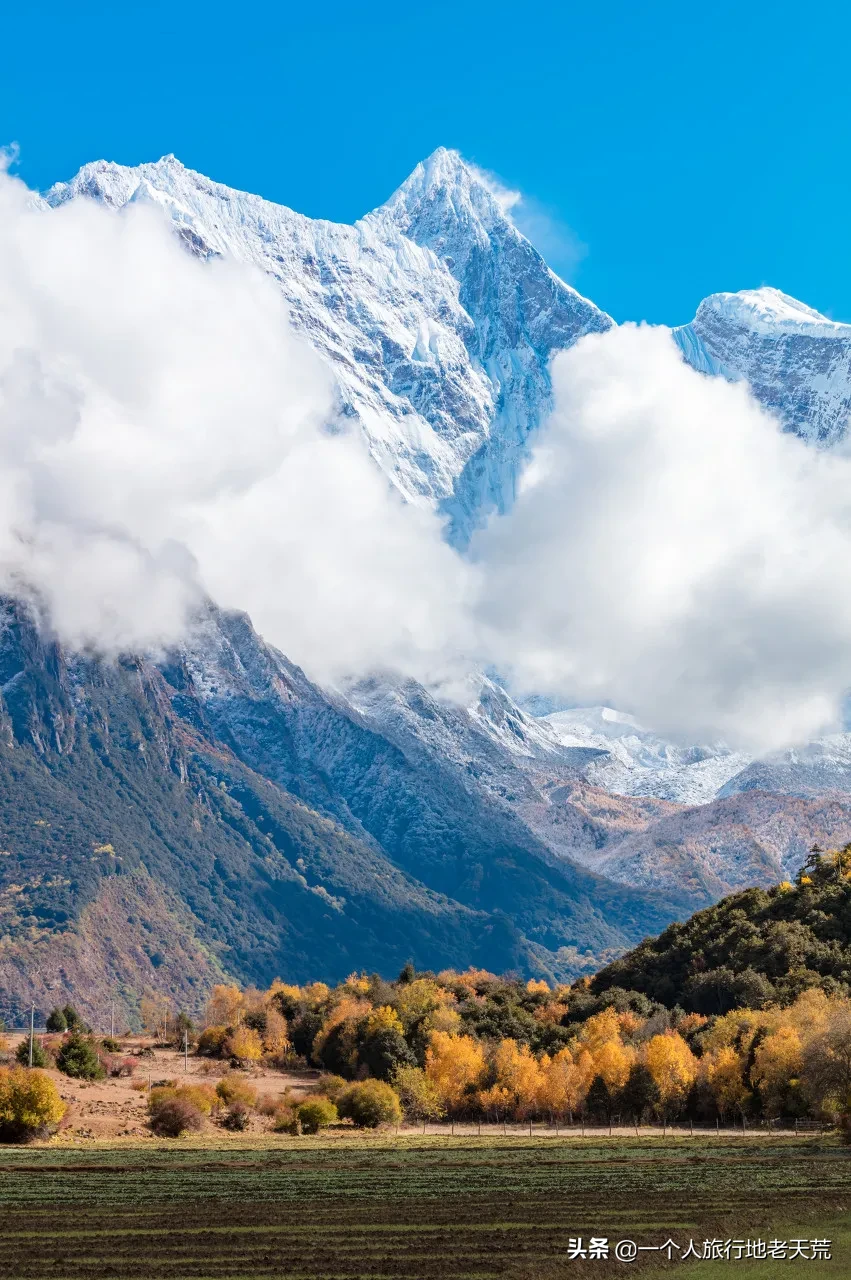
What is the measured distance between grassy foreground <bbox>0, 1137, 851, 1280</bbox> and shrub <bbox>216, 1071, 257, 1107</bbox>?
40237 millimetres

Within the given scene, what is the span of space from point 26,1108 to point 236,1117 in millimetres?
27588

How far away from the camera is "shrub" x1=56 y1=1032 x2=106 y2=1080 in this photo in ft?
575

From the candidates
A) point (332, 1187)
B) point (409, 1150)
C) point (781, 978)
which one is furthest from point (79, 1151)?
point (781, 978)

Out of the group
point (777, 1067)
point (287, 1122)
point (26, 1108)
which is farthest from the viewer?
point (287, 1122)

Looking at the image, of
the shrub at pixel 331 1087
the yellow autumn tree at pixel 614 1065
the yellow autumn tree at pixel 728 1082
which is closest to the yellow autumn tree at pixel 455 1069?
the shrub at pixel 331 1087

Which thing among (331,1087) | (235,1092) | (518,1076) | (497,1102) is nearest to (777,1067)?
(518,1076)

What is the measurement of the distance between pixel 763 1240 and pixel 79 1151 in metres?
78.7

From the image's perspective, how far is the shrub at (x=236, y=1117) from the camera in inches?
6230

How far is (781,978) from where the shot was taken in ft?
641

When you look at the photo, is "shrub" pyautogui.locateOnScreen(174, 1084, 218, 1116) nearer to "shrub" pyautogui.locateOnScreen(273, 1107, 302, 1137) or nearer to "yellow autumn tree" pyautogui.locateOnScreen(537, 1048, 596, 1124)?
"shrub" pyautogui.locateOnScreen(273, 1107, 302, 1137)

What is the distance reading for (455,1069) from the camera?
17975 cm

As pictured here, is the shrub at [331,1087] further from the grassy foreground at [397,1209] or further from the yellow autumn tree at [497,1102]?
the grassy foreground at [397,1209]

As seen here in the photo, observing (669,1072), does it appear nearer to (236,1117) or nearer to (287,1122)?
(287,1122)

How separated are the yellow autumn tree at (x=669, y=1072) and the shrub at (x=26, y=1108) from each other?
65669 millimetres
